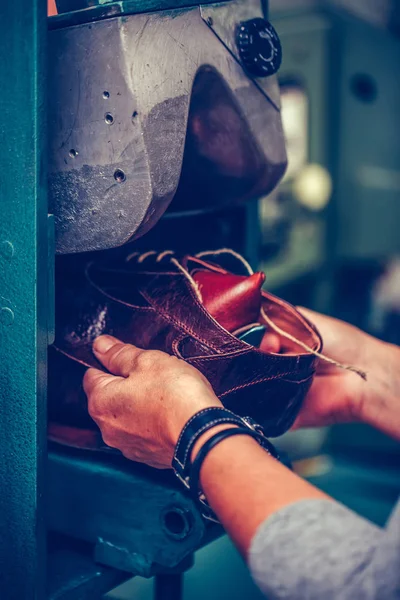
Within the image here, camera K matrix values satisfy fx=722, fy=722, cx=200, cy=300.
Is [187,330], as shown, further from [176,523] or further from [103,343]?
[176,523]

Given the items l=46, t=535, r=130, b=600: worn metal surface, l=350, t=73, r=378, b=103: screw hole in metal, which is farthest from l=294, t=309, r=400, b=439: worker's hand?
l=350, t=73, r=378, b=103: screw hole in metal

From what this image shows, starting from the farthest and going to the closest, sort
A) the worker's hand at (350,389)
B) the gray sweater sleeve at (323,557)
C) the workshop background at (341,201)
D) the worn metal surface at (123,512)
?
the workshop background at (341,201)
the worker's hand at (350,389)
the worn metal surface at (123,512)
the gray sweater sleeve at (323,557)

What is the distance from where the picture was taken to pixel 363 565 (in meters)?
0.75

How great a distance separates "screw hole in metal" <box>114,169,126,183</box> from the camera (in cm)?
89

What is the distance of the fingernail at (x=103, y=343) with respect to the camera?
990 mm

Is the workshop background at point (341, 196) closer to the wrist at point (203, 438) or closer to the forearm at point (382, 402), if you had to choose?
the forearm at point (382, 402)

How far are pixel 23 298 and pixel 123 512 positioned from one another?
326mm

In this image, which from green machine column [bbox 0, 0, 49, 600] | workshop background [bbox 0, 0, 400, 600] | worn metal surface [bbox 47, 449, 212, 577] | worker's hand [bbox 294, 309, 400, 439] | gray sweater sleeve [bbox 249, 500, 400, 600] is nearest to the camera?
gray sweater sleeve [bbox 249, 500, 400, 600]

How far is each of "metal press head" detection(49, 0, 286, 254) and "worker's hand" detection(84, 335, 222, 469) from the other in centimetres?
16

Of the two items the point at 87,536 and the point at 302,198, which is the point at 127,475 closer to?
the point at 87,536

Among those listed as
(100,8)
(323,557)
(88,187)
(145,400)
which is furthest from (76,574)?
(100,8)

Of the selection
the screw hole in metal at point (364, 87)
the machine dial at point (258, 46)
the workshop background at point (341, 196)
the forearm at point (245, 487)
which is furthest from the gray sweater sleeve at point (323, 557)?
the screw hole in metal at point (364, 87)

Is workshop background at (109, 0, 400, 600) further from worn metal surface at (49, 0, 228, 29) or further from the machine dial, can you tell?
worn metal surface at (49, 0, 228, 29)

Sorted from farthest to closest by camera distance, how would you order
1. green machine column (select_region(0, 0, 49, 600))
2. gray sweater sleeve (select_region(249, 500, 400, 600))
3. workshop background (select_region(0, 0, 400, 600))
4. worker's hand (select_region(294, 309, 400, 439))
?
workshop background (select_region(0, 0, 400, 600)), worker's hand (select_region(294, 309, 400, 439)), green machine column (select_region(0, 0, 49, 600)), gray sweater sleeve (select_region(249, 500, 400, 600))
